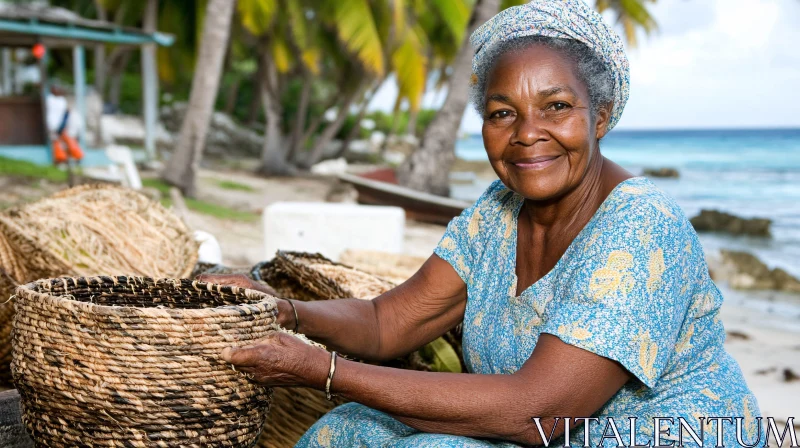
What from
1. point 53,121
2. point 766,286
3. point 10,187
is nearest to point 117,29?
point 53,121

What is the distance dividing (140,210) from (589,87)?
2.30 m

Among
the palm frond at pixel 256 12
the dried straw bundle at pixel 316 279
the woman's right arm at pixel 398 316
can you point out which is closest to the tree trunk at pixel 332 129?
the palm frond at pixel 256 12

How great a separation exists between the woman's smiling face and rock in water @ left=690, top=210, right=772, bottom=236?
15536 millimetres

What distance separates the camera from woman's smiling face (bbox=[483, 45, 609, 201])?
1927 mm

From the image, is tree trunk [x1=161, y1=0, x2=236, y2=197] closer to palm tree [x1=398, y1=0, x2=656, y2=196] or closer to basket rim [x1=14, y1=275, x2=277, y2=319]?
palm tree [x1=398, y1=0, x2=656, y2=196]

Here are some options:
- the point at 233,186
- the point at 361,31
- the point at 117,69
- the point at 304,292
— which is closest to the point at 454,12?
the point at 361,31

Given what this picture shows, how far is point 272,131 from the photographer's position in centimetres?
1947

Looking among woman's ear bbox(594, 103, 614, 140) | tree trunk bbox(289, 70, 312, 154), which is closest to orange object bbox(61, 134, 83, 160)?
tree trunk bbox(289, 70, 312, 154)

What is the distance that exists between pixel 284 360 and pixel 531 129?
829 mm

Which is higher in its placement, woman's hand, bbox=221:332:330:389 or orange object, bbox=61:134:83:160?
woman's hand, bbox=221:332:330:389

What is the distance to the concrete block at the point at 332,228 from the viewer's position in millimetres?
5336

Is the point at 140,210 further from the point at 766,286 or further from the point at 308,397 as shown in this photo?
the point at 766,286

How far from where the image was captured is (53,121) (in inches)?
495

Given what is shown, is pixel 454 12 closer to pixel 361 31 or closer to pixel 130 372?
pixel 361 31
